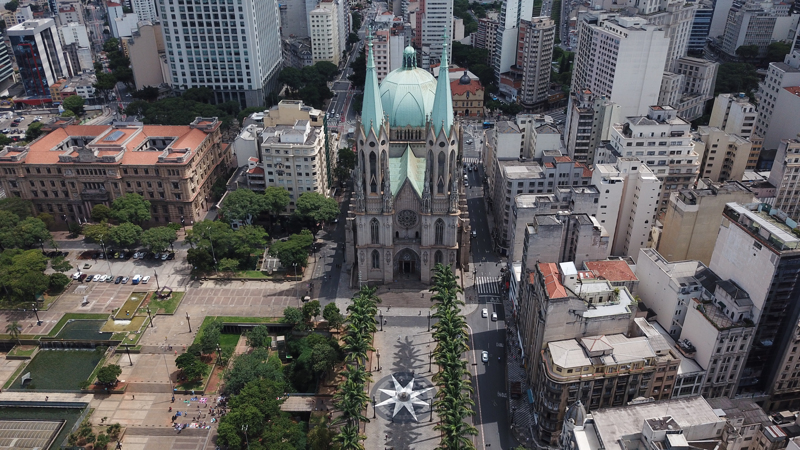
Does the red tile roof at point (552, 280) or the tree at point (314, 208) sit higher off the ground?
the red tile roof at point (552, 280)

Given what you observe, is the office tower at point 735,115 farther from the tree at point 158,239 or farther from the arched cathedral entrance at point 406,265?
the tree at point 158,239

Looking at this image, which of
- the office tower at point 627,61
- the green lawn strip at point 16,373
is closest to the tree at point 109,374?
the green lawn strip at point 16,373

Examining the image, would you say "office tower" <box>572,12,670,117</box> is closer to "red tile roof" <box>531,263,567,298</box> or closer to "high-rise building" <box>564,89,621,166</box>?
"high-rise building" <box>564,89,621,166</box>

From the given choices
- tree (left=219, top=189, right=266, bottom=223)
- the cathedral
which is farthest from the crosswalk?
tree (left=219, top=189, right=266, bottom=223)

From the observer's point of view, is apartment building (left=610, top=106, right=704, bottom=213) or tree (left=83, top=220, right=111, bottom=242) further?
tree (left=83, top=220, right=111, bottom=242)

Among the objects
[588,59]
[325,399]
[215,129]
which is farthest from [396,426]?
[588,59]

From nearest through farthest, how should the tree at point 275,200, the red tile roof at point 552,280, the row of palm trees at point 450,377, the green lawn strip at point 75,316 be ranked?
the row of palm trees at point 450,377 < the red tile roof at point 552,280 < the green lawn strip at point 75,316 < the tree at point 275,200
